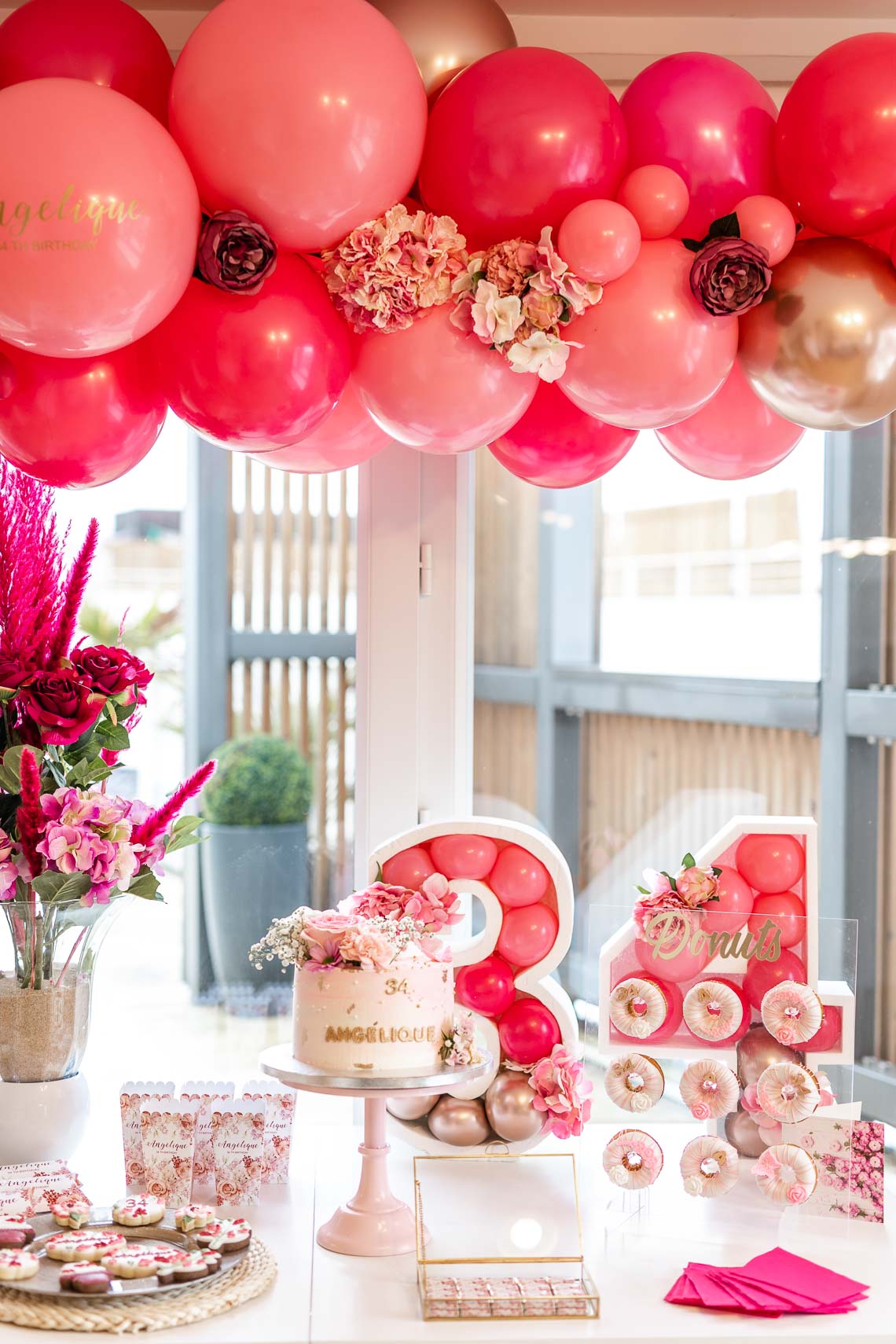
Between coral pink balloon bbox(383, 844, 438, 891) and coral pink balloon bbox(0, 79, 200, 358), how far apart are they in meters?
0.83

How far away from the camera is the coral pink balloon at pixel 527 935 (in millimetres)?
1746

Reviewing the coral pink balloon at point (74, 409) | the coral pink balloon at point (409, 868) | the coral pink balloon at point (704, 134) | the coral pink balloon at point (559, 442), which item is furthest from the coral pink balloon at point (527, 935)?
the coral pink balloon at point (704, 134)

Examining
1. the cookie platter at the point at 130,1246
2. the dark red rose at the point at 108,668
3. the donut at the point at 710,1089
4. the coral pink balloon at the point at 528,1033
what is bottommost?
the cookie platter at the point at 130,1246

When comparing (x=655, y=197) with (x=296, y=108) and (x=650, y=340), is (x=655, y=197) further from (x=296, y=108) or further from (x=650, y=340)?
(x=296, y=108)

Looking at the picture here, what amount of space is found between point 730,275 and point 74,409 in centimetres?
73

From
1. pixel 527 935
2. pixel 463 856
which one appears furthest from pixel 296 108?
pixel 527 935

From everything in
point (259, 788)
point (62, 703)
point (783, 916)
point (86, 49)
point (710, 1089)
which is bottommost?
point (710, 1089)

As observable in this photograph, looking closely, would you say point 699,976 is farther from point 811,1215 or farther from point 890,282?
point 890,282

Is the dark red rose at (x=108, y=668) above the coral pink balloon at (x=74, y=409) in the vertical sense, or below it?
below

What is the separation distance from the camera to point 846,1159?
1559 millimetres

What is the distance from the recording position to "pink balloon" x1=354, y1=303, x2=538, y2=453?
136 centimetres

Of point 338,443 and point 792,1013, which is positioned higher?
point 338,443

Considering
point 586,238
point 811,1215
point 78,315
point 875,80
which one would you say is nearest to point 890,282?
point 875,80

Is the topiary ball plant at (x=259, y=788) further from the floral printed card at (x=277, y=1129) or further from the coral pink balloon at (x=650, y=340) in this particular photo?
the coral pink balloon at (x=650, y=340)
